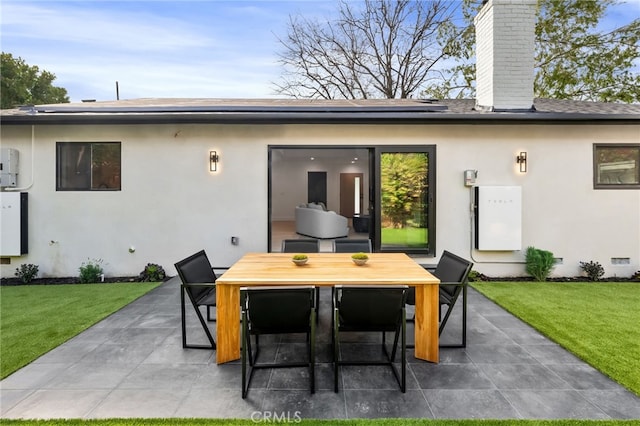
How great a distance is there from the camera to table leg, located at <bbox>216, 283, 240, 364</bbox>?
2557 mm

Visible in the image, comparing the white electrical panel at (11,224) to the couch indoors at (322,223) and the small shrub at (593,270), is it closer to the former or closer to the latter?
the couch indoors at (322,223)

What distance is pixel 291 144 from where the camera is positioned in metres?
5.33

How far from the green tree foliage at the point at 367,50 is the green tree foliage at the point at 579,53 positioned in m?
1.22

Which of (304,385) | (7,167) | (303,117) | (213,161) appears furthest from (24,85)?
(304,385)

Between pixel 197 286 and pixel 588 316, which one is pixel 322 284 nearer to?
pixel 197 286

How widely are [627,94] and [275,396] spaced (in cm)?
1563

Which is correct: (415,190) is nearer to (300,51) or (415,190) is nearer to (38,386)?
(38,386)

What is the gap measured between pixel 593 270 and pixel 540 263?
1.00 m

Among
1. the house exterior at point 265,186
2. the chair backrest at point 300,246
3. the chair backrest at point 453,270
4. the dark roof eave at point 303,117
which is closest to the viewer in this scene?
the chair backrest at point 453,270

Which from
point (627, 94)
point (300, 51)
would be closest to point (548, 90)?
point (627, 94)

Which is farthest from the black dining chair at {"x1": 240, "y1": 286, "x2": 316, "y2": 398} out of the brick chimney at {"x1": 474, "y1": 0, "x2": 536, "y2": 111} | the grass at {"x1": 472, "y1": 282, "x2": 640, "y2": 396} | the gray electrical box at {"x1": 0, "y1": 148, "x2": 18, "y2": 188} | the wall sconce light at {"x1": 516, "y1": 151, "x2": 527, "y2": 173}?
the gray electrical box at {"x1": 0, "y1": 148, "x2": 18, "y2": 188}

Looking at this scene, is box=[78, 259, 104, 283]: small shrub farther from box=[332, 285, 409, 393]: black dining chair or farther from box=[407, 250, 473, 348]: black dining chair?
box=[407, 250, 473, 348]: black dining chair

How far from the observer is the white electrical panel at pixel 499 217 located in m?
5.16

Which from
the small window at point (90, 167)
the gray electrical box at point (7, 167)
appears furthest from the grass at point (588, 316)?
the gray electrical box at point (7, 167)
